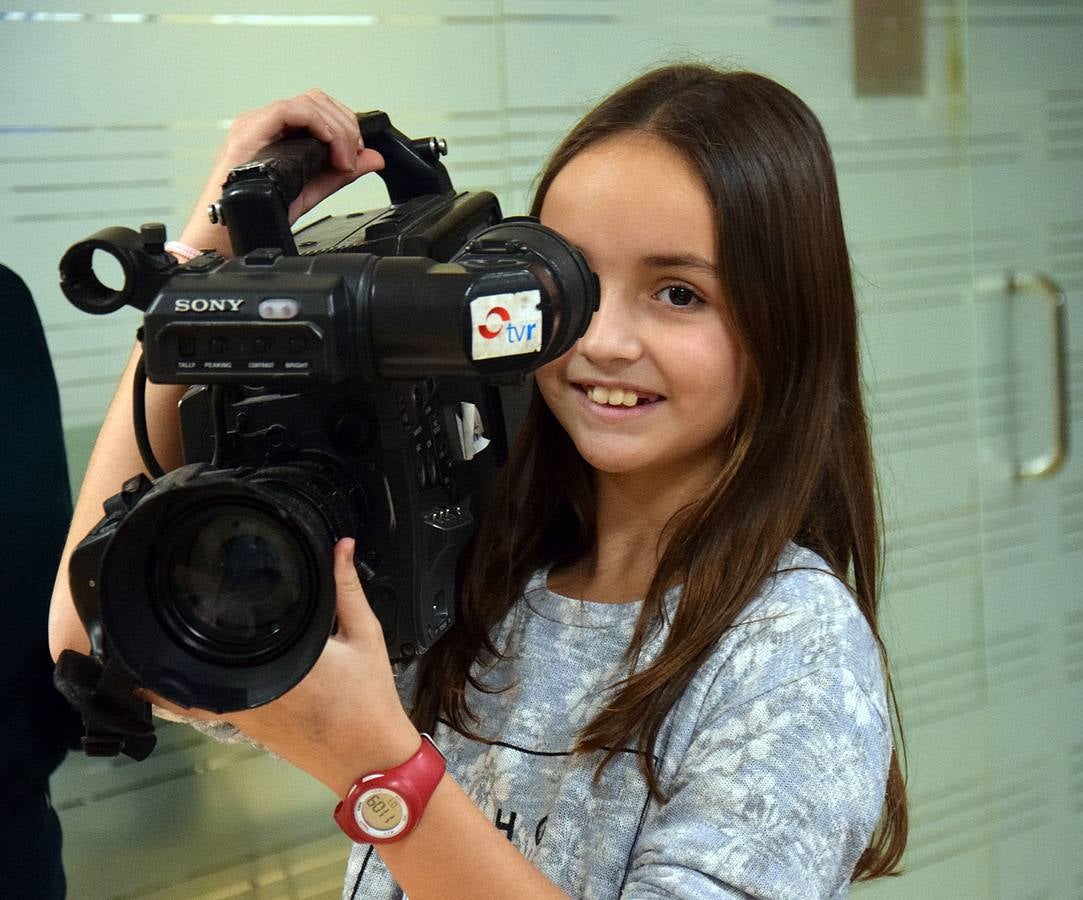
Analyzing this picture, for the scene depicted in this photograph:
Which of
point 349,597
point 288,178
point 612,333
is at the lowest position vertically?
point 349,597

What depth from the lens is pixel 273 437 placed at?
0.84 m

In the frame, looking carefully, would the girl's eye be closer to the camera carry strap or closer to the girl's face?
the girl's face

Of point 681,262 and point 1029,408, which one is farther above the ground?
point 681,262

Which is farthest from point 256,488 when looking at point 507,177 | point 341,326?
point 507,177

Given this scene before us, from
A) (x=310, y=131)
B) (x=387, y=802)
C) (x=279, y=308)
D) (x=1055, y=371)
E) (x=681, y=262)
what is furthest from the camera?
(x=1055, y=371)

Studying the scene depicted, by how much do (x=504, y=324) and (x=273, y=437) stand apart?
0.62 feet

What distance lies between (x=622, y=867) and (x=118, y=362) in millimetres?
852

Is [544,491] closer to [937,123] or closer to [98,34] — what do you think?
[98,34]

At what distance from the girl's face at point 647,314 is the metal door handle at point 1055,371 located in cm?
140

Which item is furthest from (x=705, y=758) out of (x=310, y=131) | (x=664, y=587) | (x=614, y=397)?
(x=310, y=131)

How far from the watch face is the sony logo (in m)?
0.30

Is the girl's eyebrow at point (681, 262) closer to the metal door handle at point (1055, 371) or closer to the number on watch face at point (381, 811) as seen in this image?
the number on watch face at point (381, 811)

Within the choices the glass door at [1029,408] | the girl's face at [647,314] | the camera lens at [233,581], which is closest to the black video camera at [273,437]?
the camera lens at [233,581]

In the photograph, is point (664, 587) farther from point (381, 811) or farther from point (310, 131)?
point (310, 131)
